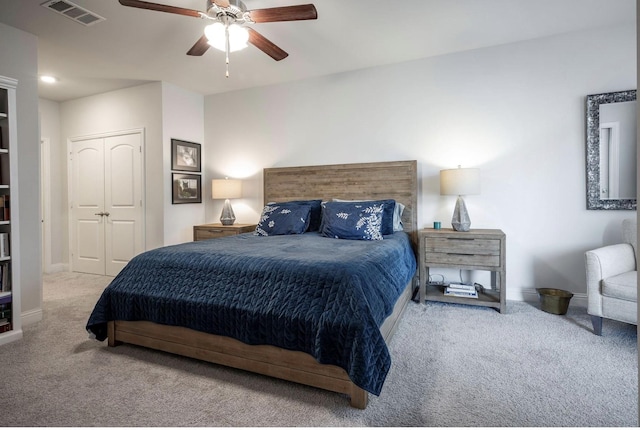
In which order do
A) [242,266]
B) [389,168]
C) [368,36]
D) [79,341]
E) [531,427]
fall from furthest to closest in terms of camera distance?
[389,168] < [368,36] < [79,341] < [242,266] < [531,427]

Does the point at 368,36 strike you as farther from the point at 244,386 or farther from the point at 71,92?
the point at 71,92

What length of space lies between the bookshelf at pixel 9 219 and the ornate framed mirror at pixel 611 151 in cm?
488

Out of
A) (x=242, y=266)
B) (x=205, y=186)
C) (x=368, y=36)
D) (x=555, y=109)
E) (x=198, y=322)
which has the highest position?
(x=368, y=36)

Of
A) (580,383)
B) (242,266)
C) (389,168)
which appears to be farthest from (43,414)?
(389,168)

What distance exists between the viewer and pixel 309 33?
3.01 m

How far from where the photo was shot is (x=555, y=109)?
3.16 metres

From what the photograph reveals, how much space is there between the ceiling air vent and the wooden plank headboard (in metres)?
2.29

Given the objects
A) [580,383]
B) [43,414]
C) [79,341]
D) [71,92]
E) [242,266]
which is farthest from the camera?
[71,92]

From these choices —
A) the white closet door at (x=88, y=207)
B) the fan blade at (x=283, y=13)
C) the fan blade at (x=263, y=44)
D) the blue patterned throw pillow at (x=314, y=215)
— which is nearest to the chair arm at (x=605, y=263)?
the blue patterned throw pillow at (x=314, y=215)

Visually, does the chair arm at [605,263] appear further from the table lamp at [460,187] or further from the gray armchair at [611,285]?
the table lamp at [460,187]

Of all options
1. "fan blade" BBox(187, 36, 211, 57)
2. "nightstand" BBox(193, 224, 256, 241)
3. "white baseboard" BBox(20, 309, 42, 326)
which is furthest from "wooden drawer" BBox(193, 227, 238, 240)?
"fan blade" BBox(187, 36, 211, 57)

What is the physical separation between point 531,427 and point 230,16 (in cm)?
293

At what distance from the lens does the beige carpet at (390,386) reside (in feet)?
5.03

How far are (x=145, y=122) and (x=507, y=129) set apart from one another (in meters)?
4.39
